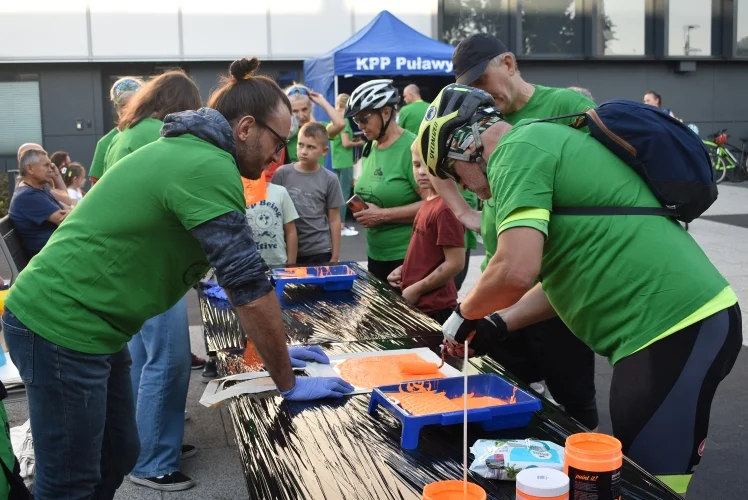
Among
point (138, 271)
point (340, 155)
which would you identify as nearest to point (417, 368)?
point (138, 271)

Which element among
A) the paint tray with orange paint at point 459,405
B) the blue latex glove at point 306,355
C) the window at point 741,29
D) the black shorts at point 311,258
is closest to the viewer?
the paint tray with orange paint at point 459,405

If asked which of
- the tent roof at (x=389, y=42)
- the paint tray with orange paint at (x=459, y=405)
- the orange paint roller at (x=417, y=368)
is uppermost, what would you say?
the tent roof at (x=389, y=42)

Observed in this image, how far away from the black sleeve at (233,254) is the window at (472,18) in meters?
15.2

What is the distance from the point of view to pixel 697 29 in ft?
59.2

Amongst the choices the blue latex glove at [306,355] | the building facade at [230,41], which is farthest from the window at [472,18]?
the blue latex glove at [306,355]

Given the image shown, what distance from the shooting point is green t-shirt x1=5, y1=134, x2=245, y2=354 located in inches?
82.2

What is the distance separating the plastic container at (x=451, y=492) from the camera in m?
1.46

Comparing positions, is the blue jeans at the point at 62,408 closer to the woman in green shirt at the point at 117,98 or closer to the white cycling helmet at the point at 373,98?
the woman in green shirt at the point at 117,98

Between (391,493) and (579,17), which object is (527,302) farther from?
(579,17)

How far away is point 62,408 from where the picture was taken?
7.38ft

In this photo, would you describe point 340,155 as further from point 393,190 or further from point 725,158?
point 725,158

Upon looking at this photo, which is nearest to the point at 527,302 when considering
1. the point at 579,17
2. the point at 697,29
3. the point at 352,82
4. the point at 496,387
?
the point at 496,387

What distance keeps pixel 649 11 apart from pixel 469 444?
17.7 metres

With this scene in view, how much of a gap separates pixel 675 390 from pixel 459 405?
0.55 metres
